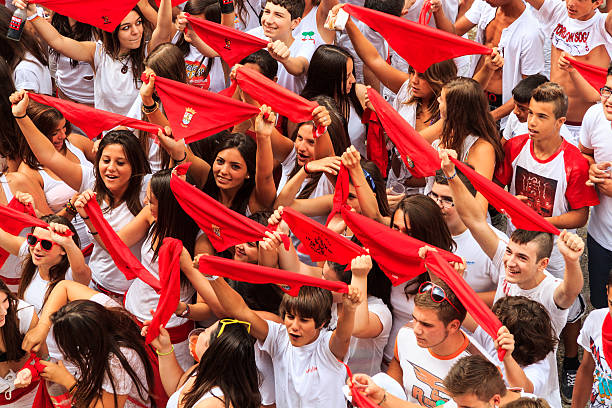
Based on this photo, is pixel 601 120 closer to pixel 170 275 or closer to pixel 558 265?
pixel 558 265

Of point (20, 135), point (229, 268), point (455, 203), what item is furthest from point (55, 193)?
point (455, 203)

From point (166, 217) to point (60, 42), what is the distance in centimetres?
254

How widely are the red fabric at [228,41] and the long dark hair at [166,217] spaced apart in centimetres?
152

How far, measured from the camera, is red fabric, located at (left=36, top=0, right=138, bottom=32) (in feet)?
23.4

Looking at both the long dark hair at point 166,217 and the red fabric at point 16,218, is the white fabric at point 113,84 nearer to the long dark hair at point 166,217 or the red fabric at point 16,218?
the red fabric at point 16,218

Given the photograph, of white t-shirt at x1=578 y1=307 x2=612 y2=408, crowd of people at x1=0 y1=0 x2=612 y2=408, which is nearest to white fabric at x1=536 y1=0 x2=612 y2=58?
crowd of people at x1=0 y1=0 x2=612 y2=408

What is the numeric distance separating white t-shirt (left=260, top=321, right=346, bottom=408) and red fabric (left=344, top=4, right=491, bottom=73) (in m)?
2.42

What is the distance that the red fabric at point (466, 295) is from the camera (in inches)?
170

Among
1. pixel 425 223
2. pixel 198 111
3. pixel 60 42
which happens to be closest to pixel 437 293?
pixel 425 223

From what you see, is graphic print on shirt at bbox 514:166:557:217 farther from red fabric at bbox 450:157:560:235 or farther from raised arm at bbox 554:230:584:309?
raised arm at bbox 554:230:584:309

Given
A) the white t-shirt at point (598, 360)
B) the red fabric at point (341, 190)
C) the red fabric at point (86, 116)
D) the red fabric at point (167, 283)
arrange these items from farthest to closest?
the red fabric at point (86, 116), the red fabric at point (341, 190), the red fabric at point (167, 283), the white t-shirt at point (598, 360)

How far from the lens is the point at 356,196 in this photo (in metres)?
5.70

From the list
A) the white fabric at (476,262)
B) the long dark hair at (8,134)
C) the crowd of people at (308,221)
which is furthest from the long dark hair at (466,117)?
the long dark hair at (8,134)

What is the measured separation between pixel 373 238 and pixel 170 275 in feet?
4.19
